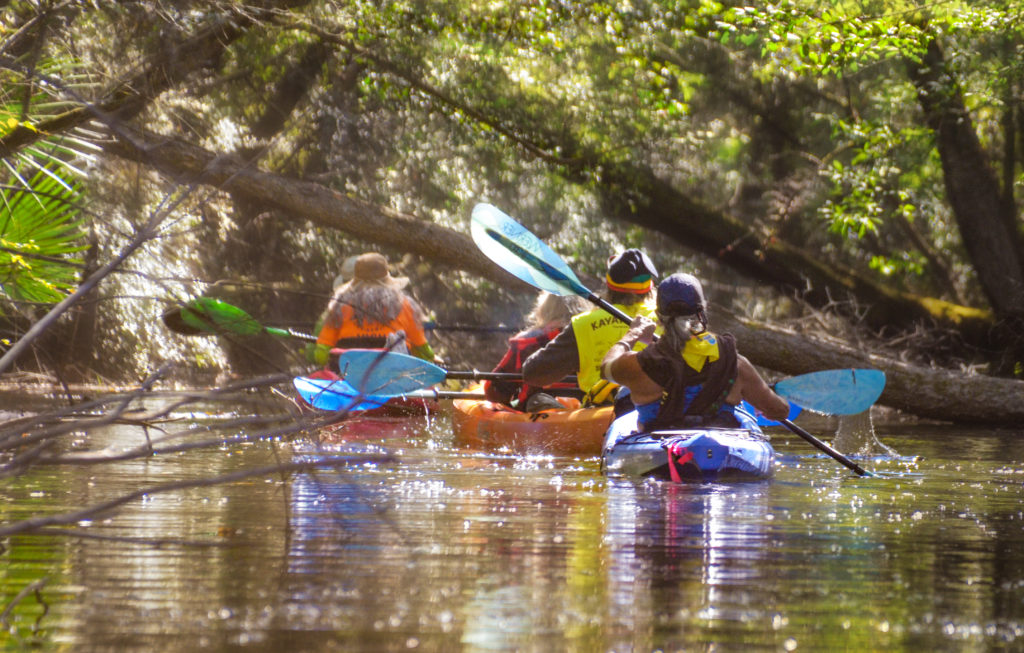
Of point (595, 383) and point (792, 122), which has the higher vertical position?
point (792, 122)

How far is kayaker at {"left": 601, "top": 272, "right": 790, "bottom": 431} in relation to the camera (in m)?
6.50

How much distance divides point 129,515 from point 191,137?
7578 millimetres

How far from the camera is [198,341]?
15164 mm

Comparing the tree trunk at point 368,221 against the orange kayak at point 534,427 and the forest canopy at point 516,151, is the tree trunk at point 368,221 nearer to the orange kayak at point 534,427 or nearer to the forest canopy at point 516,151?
the forest canopy at point 516,151

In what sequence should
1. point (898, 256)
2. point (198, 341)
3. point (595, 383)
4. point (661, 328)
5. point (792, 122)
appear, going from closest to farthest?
point (661, 328)
point (595, 383)
point (198, 341)
point (898, 256)
point (792, 122)

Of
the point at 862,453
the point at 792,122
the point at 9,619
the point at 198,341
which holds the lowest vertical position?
the point at 9,619

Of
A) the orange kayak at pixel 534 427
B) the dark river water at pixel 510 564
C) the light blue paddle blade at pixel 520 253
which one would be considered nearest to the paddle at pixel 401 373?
the orange kayak at pixel 534 427

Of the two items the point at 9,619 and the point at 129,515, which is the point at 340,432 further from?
the point at 9,619

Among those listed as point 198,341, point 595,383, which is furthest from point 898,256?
point 595,383

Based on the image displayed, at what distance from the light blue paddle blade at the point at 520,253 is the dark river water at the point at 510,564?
5.60 ft

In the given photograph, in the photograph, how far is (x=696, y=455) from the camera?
6484 millimetres

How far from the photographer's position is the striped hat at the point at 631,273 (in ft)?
26.1

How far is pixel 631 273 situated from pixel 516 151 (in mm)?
6936

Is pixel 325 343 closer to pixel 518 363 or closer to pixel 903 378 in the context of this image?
pixel 518 363
